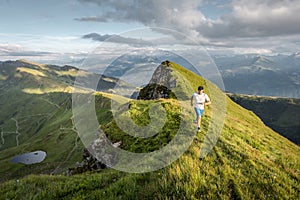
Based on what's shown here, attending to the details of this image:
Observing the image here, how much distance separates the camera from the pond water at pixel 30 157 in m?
125

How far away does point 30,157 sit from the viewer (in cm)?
13412

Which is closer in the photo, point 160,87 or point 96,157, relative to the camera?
point 96,157

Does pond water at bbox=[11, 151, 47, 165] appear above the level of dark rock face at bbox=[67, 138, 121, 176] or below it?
below

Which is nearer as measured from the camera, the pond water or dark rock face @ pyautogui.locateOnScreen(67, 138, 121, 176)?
dark rock face @ pyautogui.locateOnScreen(67, 138, 121, 176)

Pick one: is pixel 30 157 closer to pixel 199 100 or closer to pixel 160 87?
pixel 160 87

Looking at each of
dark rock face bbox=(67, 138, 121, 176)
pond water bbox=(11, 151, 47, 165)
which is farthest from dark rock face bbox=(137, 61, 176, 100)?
pond water bbox=(11, 151, 47, 165)

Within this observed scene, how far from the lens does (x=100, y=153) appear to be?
2088 centimetres

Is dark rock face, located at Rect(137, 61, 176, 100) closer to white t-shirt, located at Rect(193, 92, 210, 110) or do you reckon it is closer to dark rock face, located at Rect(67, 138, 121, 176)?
dark rock face, located at Rect(67, 138, 121, 176)

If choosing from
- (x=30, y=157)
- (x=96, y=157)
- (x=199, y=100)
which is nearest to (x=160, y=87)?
(x=96, y=157)

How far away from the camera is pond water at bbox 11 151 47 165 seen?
12488cm

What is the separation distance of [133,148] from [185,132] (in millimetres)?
5052

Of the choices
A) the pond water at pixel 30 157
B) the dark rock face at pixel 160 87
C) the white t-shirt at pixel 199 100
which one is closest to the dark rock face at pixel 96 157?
the white t-shirt at pixel 199 100

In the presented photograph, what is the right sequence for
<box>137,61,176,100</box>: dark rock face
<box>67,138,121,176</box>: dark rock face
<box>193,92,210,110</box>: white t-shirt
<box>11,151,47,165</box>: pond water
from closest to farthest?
1. <box>193,92,210,110</box>: white t-shirt
2. <box>67,138,121,176</box>: dark rock face
3. <box>137,61,176,100</box>: dark rock face
4. <box>11,151,47,165</box>: pond water

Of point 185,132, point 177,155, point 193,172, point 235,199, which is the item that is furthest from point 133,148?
point 235,199
